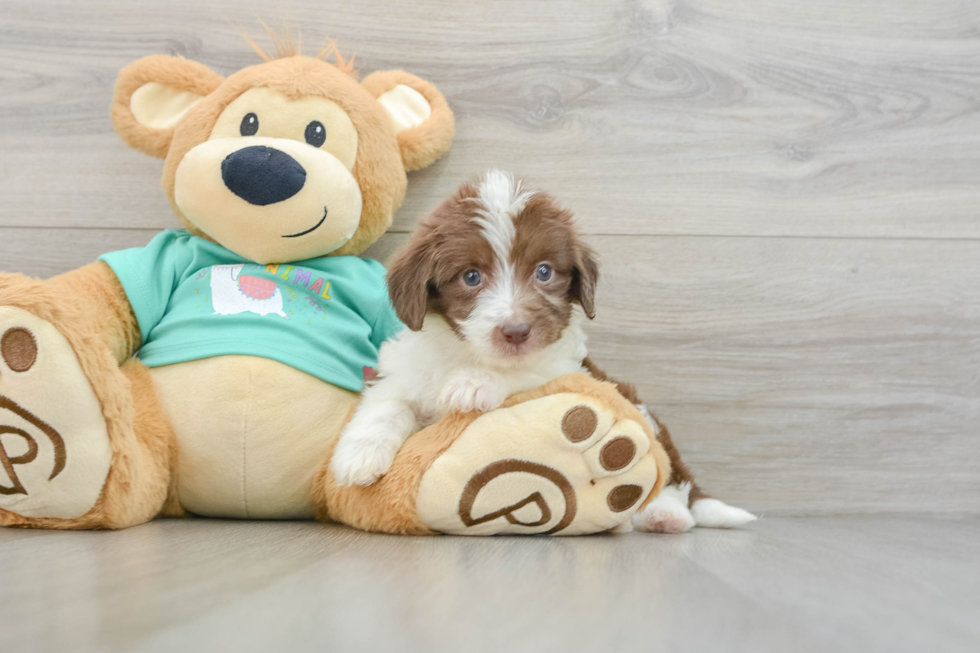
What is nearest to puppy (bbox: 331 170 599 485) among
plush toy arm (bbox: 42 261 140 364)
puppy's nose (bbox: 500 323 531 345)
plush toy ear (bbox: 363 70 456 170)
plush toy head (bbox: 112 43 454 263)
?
puppy's nose (bbox: 500 323 531 345)

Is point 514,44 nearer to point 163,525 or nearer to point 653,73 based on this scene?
point 653,73

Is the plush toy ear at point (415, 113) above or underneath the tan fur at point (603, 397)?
above

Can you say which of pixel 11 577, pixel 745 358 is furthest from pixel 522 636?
pixel 745 358

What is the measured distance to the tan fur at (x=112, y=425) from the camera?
1.21 m

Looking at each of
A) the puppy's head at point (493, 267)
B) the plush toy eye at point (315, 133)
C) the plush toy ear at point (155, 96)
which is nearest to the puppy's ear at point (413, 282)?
the puppy's head at point (493, 267)

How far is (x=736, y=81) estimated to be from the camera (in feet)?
6.25

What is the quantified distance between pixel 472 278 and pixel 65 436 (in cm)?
77

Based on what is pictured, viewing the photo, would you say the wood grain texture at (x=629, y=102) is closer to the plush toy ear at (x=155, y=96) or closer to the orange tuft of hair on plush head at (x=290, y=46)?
the orange tuft of hair on plush head at (x=290, y=46)

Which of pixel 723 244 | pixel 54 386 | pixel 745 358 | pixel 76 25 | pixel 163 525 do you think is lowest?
pixel 163 525

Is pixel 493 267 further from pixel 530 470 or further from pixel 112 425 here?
pixel 112 425

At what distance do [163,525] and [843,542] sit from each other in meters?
1.36

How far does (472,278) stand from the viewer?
129 centimetres

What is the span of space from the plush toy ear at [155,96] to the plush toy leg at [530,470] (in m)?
1.02

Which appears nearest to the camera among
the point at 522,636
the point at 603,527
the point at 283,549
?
the point at 522,636
